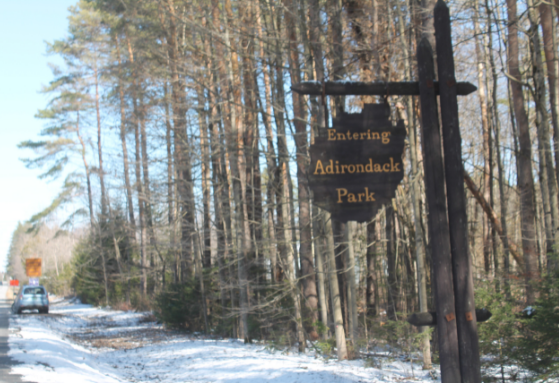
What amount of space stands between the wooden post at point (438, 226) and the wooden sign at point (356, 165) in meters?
0.26

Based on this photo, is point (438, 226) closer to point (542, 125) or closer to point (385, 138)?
point (385, 138)

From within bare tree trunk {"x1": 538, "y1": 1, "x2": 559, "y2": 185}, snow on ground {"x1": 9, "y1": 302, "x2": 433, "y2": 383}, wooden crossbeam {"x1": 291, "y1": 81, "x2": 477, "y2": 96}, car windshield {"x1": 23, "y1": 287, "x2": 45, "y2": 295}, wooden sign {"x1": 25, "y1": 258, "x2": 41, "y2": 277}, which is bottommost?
snow on ground {"x1": 9, "y1": 302, "x2": 433, "y2": 383}

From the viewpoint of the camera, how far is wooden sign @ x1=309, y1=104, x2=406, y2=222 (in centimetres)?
435

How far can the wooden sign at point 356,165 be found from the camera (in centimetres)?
435

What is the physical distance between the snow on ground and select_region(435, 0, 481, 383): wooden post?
5.59 meters

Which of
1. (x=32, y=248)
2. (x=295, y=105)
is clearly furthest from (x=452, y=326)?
(x=32, y=248)

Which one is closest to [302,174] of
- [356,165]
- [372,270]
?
[372,270]

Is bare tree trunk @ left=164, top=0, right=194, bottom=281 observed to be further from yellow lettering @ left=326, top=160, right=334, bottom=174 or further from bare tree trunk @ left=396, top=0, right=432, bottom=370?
yellow lettering @ left=326, top=160, right=334, bottom=174

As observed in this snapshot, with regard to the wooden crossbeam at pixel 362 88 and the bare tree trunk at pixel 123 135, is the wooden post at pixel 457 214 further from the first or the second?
the bare tree trunk at pixel 123 135

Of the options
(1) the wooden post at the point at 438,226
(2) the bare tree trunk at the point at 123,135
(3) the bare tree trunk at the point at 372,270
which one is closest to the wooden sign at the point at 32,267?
(2) the bare tree trunk at the point at 123,135

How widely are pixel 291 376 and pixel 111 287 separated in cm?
2915

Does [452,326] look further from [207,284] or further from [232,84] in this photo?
[207,284]

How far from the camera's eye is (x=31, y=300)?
2838 cm

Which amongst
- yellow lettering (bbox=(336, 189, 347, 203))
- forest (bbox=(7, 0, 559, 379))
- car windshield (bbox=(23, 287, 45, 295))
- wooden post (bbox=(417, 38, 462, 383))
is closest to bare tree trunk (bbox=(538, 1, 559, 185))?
forest (bbox=(7, 0, 559, 379))
